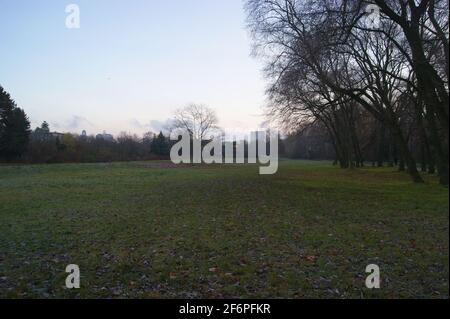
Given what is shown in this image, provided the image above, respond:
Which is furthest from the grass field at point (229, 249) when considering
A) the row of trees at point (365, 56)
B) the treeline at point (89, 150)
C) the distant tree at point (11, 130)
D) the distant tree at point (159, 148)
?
the distant tree at point (159, 148)

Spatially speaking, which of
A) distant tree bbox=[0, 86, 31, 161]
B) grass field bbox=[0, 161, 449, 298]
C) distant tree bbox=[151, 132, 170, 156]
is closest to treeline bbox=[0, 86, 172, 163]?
distant tree bbox=[0, 86, 31, 161]

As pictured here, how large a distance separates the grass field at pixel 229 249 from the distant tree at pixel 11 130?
175 ft

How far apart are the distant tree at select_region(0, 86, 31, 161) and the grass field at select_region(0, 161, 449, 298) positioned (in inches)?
2101

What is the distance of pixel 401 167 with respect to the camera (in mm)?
38031

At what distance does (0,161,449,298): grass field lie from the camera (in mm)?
5876

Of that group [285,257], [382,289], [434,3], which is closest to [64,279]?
[285,257]

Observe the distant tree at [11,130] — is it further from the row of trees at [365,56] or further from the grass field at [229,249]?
the grass field at [229,249]

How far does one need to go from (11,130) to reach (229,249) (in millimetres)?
65349

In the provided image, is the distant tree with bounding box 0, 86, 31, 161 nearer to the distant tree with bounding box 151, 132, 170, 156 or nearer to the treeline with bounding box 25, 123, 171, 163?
the treeline with bounding box 25, 123, 171, 163

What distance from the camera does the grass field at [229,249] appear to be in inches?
231

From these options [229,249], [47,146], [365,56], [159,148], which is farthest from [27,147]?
[229,249]

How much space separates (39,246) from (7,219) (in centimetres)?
492

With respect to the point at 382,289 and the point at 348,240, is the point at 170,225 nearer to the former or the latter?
the point at 348,240

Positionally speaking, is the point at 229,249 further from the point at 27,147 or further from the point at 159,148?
the point at 159,148
